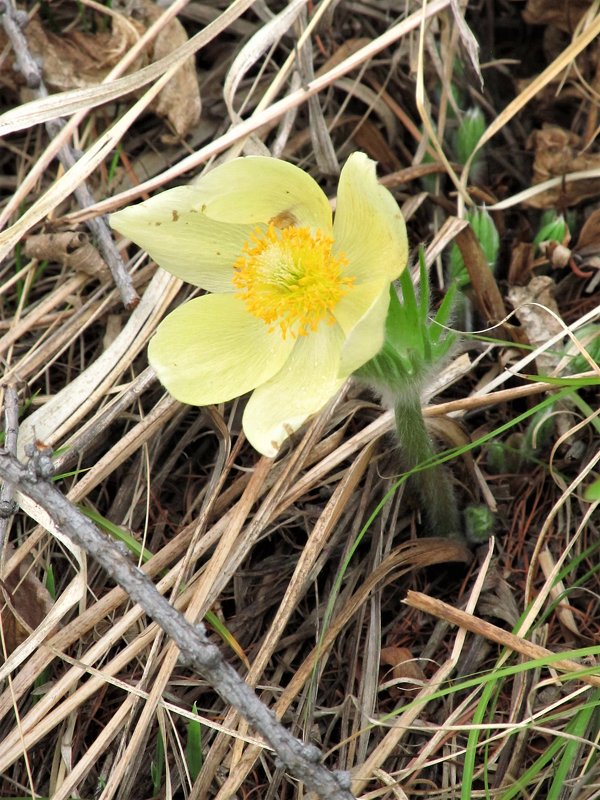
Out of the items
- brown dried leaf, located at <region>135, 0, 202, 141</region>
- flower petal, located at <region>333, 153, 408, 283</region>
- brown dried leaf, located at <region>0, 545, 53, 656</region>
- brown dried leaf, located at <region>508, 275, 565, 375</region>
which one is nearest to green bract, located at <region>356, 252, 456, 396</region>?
flower petal, located at <region>333, 153, 408, 283</region>

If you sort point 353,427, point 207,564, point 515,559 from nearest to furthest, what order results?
1. point 207,564
2. point 515,559
3. point 353,427

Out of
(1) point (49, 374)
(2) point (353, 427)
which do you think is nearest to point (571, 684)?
(2) point (353, 427)

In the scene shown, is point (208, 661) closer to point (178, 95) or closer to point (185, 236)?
point (185, 236)

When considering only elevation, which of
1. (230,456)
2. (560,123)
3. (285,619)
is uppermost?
(560,123)

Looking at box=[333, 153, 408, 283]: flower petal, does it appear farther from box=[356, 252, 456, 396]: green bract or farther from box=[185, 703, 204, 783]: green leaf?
box=[185, 703, 204, 783]: green leaf

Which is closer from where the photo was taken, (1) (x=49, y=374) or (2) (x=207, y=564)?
(2) (x=207, y=564)

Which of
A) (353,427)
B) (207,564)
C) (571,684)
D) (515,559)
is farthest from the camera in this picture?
(353,427)

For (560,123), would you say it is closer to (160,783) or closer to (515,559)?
(515,559)
